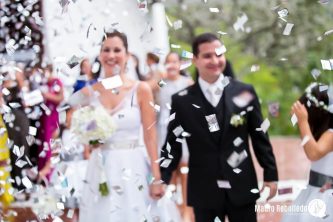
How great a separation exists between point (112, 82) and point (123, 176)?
2.23ft

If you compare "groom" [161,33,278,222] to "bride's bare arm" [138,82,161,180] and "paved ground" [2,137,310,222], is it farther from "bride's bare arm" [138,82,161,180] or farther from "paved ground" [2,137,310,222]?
"paved ground" [2,137,310,222]

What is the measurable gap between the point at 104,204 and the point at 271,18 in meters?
10.4

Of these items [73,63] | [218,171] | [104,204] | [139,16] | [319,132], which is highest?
[139,16]

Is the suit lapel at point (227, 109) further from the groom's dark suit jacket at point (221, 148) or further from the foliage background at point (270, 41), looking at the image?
the foliage background at point (270, 41)

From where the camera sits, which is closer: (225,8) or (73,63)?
(73,63)

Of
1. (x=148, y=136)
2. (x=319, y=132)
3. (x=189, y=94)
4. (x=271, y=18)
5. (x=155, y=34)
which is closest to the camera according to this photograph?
(x=319, y=132)

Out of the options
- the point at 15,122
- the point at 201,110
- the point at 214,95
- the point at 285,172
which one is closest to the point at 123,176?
the point at 201,110

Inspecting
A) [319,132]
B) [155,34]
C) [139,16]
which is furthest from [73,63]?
[155,34]

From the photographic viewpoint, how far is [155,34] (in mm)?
10328

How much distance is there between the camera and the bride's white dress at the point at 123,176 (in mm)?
4930

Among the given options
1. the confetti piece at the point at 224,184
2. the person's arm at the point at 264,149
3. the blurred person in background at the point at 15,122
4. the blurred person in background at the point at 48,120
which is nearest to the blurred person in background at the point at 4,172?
the blurred person in background at the point at 15,122

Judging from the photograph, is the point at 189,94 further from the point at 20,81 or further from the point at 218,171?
the point at 20,81

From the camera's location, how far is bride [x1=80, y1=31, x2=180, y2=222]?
4934 millimetres

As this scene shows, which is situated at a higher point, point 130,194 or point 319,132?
point 319,132
